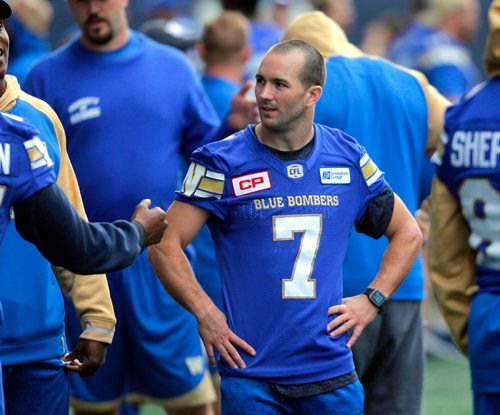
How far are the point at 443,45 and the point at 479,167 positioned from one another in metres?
6.34

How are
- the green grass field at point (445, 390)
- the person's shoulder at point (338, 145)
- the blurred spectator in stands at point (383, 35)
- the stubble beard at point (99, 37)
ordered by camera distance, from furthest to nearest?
Answer: the blurred spectator in stands at point (383, 35), the green grass field at point (445, 390), the stubble beard at point (99, 37), the person's shoulder at point (338, 145)

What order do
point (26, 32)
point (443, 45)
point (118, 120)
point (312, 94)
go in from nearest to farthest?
point (312, 94) → point (118, 120) → point (26, 32) → point (443, 45)

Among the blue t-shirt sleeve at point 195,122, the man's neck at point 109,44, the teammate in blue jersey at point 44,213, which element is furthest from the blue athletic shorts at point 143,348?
the teammate in blue jersey at point 44,213

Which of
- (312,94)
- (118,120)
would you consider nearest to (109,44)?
(118,120)

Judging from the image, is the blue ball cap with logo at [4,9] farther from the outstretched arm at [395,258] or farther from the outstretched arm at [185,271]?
the outstretched arm at [395,258]

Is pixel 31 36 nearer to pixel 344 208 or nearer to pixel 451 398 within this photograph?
pixel 451 398

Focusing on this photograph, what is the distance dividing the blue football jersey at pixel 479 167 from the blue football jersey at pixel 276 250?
81 centimetres

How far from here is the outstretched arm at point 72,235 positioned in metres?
3.96

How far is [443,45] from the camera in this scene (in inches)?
450

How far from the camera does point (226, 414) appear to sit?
15.2 feet

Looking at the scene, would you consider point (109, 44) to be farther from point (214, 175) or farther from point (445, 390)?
point (445, 390)

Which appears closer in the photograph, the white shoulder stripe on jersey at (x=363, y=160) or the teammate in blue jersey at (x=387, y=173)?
the white shoulder stripe on jersey at (x=363, y=160)

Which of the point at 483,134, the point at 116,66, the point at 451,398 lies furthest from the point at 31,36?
the point at 483,134

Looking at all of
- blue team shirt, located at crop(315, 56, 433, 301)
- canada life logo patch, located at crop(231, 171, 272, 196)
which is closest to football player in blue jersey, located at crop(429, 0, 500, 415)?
blue team shirt, located at crop(315, 56, 433, 301)
